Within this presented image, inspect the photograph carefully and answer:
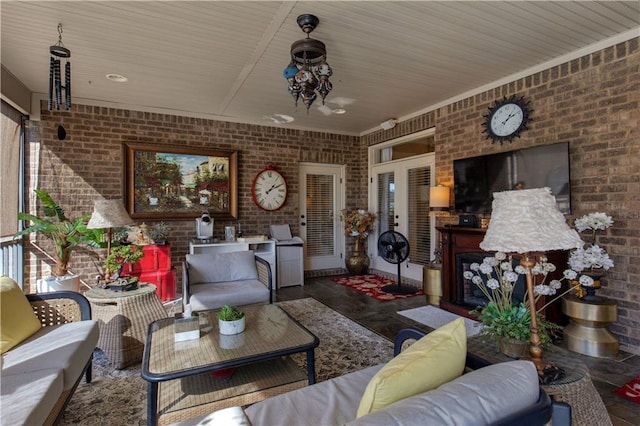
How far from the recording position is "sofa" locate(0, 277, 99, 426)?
55.9 inches

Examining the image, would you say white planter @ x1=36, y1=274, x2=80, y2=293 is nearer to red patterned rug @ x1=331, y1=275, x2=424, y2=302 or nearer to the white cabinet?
the white cabinet

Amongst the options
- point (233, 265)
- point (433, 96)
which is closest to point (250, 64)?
point (233, 265)

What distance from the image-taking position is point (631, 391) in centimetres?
221

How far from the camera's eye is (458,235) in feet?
12.8

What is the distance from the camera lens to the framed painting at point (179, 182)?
472 cm

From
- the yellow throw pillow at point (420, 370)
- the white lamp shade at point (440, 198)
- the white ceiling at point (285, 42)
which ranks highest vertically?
the white ceiling at point (285, 42)

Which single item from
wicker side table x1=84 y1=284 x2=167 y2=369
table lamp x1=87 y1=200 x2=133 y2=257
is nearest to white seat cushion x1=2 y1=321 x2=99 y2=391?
wicker side table x1=84 y1=284 x2=167 y2=369

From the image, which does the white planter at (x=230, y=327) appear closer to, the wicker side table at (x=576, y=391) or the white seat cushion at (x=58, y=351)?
the white seat cushion at (x=58, y=351)

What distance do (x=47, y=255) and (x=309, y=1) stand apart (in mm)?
4367

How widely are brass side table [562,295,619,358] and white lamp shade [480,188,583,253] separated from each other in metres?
1.96

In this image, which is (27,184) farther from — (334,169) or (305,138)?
(334,169)

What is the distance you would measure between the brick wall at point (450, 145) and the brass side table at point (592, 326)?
276 millimetres

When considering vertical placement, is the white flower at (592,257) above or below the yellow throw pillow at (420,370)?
above

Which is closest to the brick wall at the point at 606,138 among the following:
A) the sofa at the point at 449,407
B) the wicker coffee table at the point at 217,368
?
the sofa at the point at 449,407
